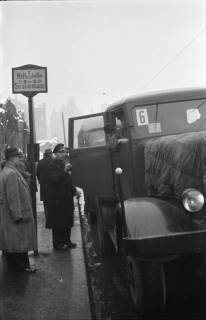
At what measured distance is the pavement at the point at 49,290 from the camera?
4.82m

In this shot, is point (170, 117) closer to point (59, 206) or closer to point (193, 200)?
point (193, 200)

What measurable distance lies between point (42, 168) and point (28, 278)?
608 cm

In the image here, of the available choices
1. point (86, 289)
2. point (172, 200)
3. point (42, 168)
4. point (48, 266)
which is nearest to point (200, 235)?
point (172, 200)

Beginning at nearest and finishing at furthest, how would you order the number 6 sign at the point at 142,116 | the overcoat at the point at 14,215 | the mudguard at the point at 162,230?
the mudguard at the point at 162,230 → the number 6 sign at the point at 142,116 → the overcoat at the point at 14,215

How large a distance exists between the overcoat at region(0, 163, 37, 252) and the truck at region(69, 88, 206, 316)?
1151 mm

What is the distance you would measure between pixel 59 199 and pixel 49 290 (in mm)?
2753

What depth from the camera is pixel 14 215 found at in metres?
6.33

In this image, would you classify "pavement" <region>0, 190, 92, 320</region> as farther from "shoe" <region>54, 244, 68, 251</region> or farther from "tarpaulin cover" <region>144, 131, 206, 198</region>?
"tarpaulin cover" <region>144, 131, 206, 198</region>

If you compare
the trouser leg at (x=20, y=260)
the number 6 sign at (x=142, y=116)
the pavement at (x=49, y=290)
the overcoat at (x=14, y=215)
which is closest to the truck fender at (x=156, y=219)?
the pavement at (x=49, y=290)

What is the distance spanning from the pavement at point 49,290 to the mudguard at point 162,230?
899mm

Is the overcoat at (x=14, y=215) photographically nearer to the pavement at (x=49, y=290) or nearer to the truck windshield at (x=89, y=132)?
the pavement at (x=49, y=290)

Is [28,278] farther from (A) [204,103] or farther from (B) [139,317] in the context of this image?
(A) [204,103]

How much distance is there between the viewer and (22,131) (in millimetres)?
38531

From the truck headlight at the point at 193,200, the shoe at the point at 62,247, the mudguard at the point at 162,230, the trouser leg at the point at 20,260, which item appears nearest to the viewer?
the mudguard at the point at 162,230
